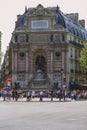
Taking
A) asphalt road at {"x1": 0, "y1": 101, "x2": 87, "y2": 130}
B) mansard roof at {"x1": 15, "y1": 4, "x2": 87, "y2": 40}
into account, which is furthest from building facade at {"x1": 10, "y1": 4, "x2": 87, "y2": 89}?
asphalt road at {"x1": 0, "y1": 101, "x2": 87, "y2": 130}

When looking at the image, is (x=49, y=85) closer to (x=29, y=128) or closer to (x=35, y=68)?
Result: (x=35, y=68)

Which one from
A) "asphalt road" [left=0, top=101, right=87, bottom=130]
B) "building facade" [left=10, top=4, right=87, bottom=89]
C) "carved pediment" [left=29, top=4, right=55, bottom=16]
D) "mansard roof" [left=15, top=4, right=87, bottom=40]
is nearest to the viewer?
"asphalt road" [left=0, top=101, right=87, bottom=130]

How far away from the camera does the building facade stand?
11269cm

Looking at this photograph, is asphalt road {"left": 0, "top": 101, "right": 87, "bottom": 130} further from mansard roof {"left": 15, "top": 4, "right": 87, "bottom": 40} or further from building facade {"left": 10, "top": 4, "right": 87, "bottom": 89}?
mansard roof {"left": 15, "top": 4, "right": 87, "bottom": 40}

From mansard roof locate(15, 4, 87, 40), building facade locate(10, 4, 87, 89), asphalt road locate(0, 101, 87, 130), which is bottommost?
asphalt road locate(0, 101, 87, 130)

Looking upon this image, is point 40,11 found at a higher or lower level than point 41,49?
higher

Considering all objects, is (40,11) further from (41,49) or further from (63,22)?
(41,49)

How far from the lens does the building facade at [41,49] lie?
113m

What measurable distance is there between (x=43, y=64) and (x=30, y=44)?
535cm

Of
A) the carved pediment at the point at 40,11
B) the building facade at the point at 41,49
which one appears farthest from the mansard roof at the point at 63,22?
the carved pediment at the point at 40,11

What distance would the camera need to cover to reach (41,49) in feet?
372

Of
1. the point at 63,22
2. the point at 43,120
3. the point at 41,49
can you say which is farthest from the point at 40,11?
the point at 43,120

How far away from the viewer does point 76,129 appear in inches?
814

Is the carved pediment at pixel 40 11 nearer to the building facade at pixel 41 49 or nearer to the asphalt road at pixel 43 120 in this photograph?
the building facade at pixel 41 49
